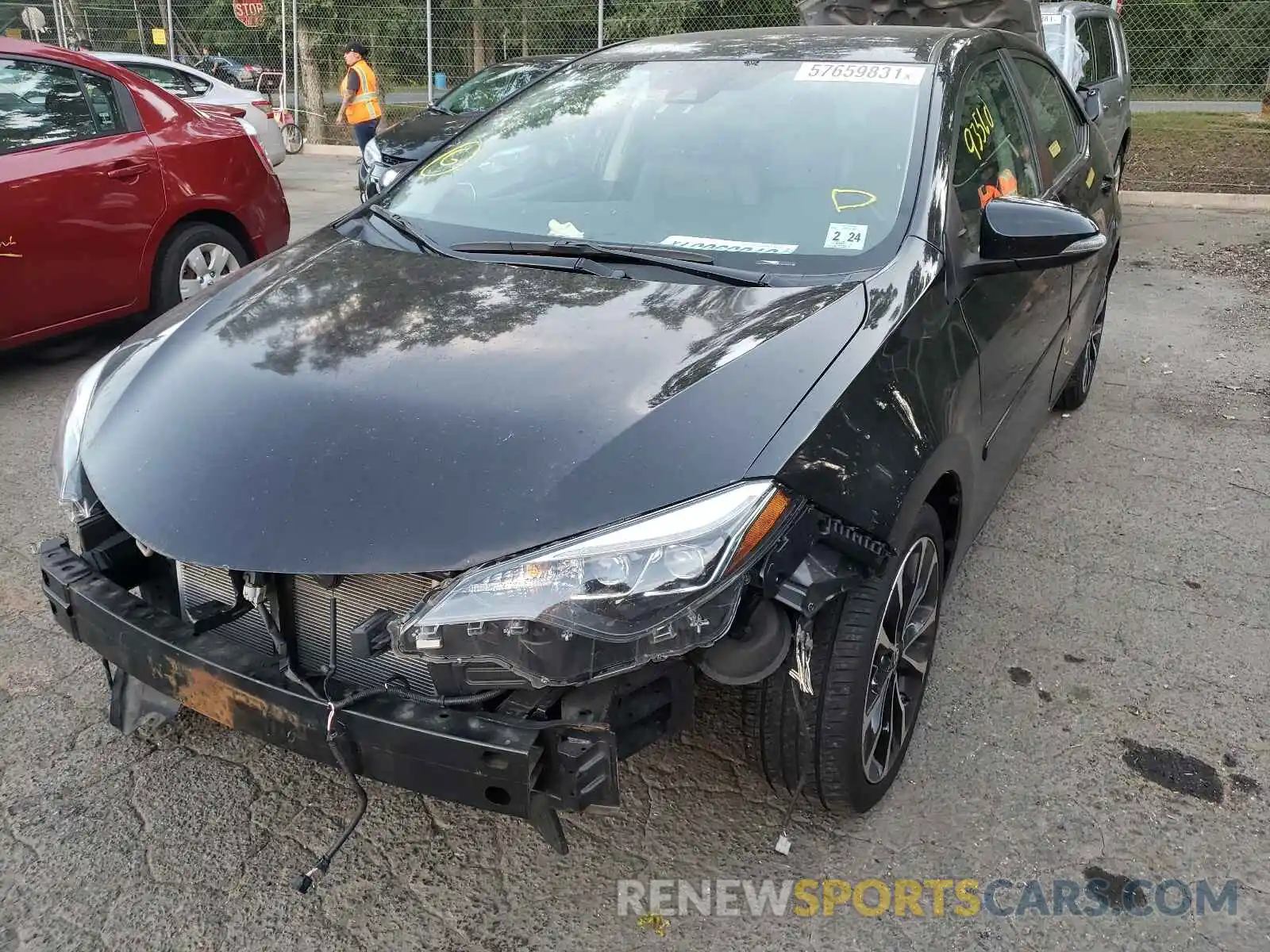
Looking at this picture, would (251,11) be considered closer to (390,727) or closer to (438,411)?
(438,411)

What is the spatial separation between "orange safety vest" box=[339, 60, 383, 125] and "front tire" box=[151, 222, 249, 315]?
24.3 feet

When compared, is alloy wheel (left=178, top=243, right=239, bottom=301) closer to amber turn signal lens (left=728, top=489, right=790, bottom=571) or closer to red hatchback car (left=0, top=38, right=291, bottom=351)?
red hatchback car (left=0, top=38, right=291, bottom=351)

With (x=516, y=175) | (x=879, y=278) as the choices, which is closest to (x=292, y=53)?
(x=516, y=175)

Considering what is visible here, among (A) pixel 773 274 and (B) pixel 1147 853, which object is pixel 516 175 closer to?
(A) pixel 773 274

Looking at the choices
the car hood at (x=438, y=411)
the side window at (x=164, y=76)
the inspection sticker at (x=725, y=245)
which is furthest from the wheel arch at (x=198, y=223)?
the side window at (x=164, y=76)

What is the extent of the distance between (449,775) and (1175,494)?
3498mm

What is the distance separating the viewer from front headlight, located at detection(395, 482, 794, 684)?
179 cm

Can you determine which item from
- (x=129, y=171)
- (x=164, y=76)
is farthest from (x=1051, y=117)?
(x=164, y=76)

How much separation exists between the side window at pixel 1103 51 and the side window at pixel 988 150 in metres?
6.91

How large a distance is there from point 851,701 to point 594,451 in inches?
30.6

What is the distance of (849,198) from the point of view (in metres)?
2.77

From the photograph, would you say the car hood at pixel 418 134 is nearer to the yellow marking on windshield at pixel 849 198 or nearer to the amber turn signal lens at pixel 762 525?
the yellow marking on windshield at pixel 849 198

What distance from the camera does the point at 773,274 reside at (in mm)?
2568

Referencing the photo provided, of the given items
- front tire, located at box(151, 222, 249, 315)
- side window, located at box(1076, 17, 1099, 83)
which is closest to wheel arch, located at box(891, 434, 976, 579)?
front tire, located at box(151, 222, 249, 315)
